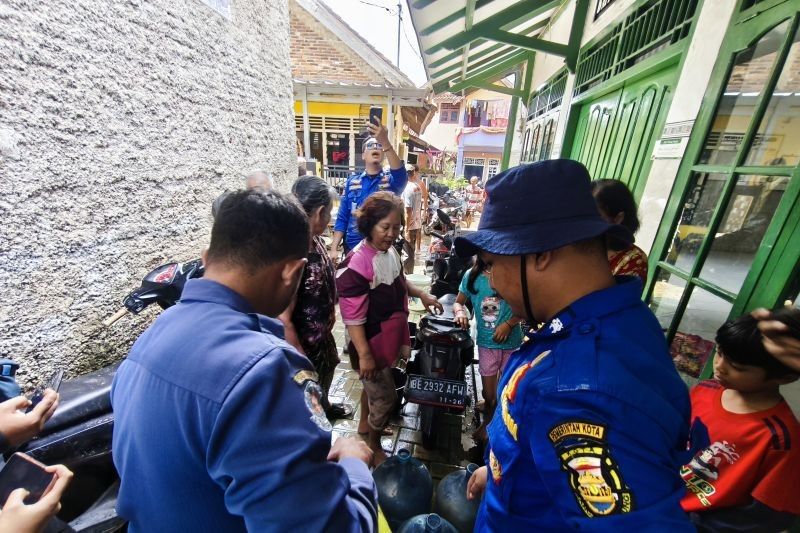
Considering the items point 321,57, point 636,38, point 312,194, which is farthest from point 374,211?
point 321,57

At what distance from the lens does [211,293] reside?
2.90ft

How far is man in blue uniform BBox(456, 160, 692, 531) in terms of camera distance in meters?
0.73

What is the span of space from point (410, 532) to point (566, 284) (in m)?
1.58

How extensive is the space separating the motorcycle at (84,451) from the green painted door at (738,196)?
3220 millimetres

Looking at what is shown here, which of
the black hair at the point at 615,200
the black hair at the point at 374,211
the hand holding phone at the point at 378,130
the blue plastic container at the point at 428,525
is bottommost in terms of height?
the blue plastic container at the point at 428,525

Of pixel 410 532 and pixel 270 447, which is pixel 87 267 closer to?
pixel 270 447

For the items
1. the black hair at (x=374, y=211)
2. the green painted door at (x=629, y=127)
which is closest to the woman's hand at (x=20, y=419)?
the black hair at (x=374, y=211)

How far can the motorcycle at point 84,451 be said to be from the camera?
1.46 meters

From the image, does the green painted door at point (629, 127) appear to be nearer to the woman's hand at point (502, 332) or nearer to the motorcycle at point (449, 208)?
the woman's hand at point (502, 332)

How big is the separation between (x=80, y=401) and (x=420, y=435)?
236 centimetres

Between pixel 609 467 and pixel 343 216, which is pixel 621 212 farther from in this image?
pixel 343 216

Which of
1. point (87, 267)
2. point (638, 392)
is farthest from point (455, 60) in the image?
point (638, 392)

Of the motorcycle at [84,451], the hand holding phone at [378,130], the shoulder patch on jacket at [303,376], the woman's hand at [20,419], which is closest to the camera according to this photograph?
the shoulder patch on jacket at [303,376]

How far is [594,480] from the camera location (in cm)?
74
